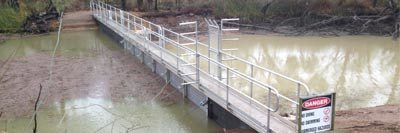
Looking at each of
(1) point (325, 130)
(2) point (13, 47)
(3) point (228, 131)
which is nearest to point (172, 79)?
(3) point (228, 131)

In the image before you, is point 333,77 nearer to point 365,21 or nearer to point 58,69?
point 58,69

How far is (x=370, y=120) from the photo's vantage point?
6848mm

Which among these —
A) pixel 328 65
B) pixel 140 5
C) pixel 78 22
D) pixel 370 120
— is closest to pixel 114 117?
pixel 370 120

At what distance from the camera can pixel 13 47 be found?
16.8 m

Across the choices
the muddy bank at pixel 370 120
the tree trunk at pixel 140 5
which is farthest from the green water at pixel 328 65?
the tree trunk at pixel 140 5

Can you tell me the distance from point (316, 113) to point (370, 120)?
2457 millimetres

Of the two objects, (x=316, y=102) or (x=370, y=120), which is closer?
(x=316, y=102)

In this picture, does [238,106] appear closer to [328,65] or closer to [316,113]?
[316,113]

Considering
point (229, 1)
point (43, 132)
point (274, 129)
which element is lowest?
point (43, 132)

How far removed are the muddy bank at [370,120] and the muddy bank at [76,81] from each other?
358 cm

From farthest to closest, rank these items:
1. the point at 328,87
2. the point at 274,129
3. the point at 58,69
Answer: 1. the point at 58,69
2. the point at 328,87
3. the point at 274,129

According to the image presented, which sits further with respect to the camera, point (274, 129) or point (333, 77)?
point (333, 77)

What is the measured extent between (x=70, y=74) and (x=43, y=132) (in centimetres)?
424

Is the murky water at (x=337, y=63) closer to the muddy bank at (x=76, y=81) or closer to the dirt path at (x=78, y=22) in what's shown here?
the muddy bank at (x=76, y=81)
